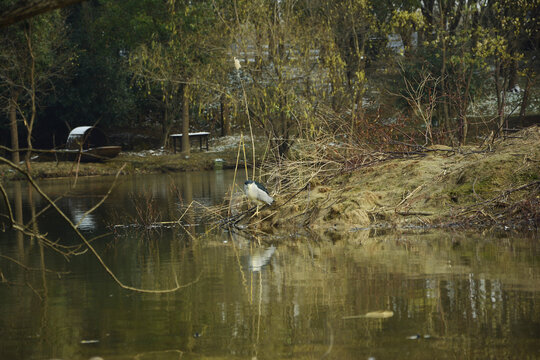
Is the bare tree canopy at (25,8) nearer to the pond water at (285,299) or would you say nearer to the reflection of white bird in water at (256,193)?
the pond water at (285,299)

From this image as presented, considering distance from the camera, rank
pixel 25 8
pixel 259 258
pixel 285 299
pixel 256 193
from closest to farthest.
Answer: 1. pixel 25 8
2. pixel 285 299
3. pixel 259 258
4. pixel 256 193

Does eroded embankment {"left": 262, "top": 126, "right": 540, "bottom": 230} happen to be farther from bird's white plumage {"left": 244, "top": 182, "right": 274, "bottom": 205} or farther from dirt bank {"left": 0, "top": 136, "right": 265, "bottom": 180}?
dirt bank {"left": 0, "top": 136, "right": 265, "bottom": 180}

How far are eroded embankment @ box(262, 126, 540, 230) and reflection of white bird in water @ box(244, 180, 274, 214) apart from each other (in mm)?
460

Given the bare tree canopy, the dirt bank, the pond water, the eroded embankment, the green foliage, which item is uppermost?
the green foliage

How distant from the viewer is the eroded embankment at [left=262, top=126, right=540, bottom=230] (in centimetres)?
1158

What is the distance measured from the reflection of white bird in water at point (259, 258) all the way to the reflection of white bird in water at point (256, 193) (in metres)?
1.96

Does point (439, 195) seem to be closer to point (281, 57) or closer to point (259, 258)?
point (259, 258)

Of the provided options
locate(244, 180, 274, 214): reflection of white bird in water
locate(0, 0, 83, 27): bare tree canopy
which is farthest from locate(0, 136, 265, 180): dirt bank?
locate(0, 0, 83, 27): bare tree canopy

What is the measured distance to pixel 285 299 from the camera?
266 inches

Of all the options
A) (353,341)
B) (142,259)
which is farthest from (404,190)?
(353,341)

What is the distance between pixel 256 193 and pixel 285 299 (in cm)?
553

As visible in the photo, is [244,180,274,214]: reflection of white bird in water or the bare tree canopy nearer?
the bare tree canopy

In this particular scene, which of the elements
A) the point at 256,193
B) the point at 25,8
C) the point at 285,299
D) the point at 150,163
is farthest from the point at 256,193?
the point at 150,163

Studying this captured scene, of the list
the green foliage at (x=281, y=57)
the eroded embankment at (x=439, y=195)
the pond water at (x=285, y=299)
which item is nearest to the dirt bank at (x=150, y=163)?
the green foliage at (x=281, y=57)
